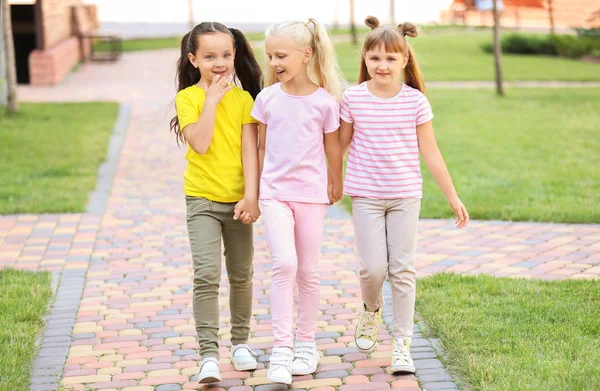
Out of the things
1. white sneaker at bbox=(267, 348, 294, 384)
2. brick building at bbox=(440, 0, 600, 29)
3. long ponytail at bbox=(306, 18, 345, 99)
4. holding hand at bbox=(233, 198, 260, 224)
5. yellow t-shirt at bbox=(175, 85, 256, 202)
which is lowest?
brick building at bbox=(440, 0, 600, 29)

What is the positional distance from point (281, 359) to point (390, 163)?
3.21 feet

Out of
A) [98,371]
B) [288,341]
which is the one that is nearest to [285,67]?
[288,341]

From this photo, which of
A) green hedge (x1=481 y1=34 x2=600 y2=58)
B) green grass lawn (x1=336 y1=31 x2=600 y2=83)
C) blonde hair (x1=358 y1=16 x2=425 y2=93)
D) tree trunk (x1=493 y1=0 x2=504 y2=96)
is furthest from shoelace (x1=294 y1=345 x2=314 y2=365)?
green hedge (x1=481 y1=34 x2=600 y2=58)

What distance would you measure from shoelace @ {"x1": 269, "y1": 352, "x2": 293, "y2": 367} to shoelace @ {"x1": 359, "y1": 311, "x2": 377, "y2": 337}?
568 mm

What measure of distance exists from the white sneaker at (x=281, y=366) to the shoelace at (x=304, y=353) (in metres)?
0.19

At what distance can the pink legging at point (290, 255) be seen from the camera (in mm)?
4000

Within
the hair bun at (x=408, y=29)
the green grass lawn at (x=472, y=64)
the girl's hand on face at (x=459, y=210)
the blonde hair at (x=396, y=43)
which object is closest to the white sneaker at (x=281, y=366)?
the girl's hand on face at (x=459, y=210)

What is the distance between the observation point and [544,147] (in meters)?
10.5

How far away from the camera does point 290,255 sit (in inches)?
157

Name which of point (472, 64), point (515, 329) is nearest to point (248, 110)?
point (515, 329)

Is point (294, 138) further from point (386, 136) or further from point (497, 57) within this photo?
point (497, 57)

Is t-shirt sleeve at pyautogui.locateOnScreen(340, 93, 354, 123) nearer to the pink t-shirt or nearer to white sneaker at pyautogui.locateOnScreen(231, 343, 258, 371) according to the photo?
the pink t-shirt

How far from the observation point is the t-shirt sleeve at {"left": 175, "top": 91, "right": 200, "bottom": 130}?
4.04 m

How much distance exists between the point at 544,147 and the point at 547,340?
648cm
